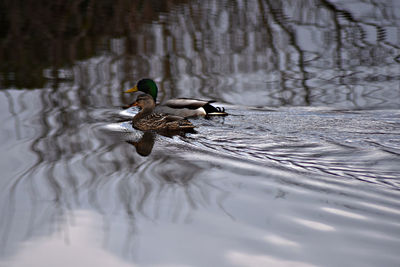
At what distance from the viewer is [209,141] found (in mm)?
5742

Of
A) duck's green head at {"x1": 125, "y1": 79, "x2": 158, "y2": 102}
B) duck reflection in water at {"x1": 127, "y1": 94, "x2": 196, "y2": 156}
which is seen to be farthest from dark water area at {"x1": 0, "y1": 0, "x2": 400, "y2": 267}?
duck's green head at {"x1": 125, "y1": 79, "x2": 158, "y2": 102}

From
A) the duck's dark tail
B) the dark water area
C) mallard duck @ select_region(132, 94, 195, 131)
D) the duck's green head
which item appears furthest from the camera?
the duck's green head

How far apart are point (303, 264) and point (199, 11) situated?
33.0ft

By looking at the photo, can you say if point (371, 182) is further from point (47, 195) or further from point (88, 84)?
point (88, 84)

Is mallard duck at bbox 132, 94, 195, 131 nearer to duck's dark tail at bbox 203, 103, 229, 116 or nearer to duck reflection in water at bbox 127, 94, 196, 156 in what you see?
duck reflection in water at bbox 127, 94, 196, 156

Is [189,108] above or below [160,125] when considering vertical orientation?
above

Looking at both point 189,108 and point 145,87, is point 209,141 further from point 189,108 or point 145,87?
point 145,87

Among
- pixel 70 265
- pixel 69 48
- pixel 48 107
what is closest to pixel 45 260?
pixel 70 265

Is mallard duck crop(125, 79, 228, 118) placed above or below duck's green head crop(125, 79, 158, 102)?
below

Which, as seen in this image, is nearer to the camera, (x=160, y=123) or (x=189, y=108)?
(x=160, y=123)

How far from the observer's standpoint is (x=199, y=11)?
12.3 m

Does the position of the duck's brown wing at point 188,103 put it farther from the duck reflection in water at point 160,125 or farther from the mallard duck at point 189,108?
the duck reflection in water at point 160,125

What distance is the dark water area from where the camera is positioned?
10.3ft

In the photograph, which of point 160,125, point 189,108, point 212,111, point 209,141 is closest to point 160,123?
point 160,125
